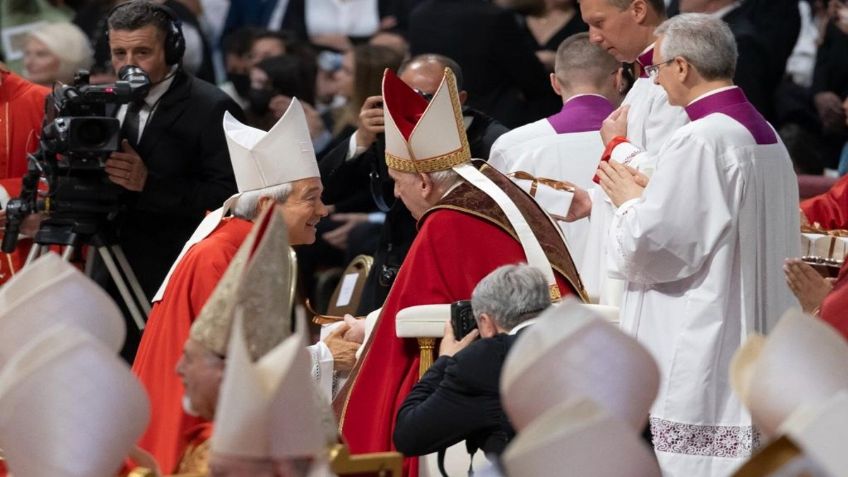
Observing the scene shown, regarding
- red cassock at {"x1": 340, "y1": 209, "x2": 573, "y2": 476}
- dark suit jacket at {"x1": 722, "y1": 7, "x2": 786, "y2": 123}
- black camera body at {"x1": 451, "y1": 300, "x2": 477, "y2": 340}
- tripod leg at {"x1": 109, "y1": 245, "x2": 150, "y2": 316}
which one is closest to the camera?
black camera body at {"x1": 451, "y1": 300, "x2": 477, "y2": 340}

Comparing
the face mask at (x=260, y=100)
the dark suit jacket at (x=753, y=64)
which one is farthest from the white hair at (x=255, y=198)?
the face mask at (x=260, y=100)

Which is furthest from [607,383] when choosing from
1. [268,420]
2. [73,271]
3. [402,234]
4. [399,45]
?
[399,45]

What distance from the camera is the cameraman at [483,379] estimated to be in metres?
4.67

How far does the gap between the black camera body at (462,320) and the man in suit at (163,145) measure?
1.88 meters

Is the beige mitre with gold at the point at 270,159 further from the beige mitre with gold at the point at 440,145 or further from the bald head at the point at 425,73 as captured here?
the bald head at the point at 425,73

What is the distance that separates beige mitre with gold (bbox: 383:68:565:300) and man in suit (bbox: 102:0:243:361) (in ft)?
3.81

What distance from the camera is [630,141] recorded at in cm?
629

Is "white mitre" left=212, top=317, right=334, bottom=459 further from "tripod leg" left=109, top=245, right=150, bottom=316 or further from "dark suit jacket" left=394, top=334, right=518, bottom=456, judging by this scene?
"tripod leg" left=109, top=245, right=150, bottom=316

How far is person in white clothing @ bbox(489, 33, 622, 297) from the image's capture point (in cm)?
702

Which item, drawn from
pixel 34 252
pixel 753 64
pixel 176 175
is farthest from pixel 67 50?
pixel 753 64

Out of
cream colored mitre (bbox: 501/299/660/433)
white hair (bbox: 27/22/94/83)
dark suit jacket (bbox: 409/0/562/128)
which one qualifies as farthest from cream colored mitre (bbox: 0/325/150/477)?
dark suit jacket (bbox: 409/0/562/128)

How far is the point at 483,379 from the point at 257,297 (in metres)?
1.14

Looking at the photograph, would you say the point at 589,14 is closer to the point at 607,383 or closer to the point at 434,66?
the point at 434,66

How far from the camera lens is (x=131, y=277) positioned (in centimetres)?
664
